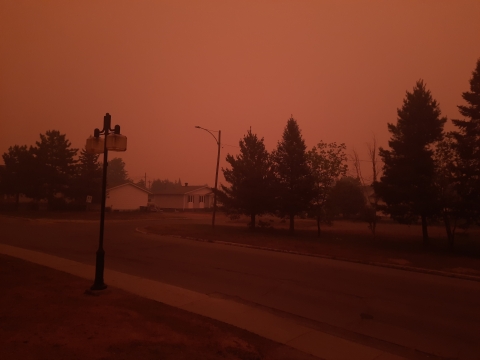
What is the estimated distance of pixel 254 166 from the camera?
28.6m

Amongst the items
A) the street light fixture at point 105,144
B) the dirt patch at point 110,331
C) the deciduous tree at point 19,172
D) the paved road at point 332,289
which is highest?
the deciduous tree at point 19,172

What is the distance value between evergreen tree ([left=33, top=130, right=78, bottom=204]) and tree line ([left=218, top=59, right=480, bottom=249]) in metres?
29.6

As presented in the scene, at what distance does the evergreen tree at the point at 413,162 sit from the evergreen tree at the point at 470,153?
1701mm

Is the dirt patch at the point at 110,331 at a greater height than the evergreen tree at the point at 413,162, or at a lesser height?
lesser

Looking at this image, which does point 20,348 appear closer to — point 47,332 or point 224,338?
point 47,332

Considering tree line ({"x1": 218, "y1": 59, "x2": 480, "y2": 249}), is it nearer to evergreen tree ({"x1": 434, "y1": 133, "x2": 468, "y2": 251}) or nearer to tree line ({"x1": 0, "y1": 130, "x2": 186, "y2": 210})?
evergreen tree ({"x1": 434, "y1": 133, "x2": 468, "y2": 251})

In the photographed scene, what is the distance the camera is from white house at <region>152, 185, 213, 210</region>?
6950 centimetres

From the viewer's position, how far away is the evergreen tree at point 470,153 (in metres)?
21.1

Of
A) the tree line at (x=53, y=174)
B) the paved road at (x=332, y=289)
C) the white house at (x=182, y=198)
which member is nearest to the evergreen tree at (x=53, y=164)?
the tree line at (x=53, y=174)

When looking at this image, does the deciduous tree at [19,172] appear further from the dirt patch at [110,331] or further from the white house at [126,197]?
the dirt patch at [110,331]

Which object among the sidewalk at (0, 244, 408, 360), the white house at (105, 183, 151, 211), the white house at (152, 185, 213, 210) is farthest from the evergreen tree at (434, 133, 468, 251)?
the white house at (152, 185, 213, 210)

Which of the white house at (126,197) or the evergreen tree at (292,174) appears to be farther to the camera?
the white house at (126,197)

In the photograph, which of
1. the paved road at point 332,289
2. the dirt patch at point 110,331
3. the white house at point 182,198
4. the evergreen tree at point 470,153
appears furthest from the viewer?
the white house at point 182,198

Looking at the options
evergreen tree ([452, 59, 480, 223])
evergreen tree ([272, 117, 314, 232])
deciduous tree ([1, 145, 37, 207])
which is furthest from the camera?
deciduous tree ([1, 145, 37, 207])
